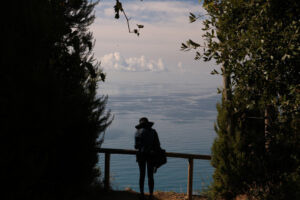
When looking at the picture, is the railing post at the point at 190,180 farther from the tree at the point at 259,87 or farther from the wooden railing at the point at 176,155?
the tree at the point at 259,87

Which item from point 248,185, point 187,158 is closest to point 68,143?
point 187,158

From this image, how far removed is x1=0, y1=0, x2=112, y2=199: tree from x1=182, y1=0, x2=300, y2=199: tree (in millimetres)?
2749

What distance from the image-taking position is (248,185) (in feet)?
29.5

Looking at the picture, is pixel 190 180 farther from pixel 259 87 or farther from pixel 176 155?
pixel 259 87

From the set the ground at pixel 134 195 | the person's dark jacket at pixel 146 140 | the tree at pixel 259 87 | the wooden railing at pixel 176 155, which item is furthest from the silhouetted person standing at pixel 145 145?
the tree at pixel 259 87

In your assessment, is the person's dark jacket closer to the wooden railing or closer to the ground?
the wooden railing

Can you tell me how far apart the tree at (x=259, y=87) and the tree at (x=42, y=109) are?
275cm

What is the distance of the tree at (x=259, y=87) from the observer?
6094 millimetres

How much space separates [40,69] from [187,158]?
5.35 metres

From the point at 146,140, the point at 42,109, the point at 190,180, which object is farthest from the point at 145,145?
the point at 42,109

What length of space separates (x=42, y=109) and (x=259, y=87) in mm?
3967

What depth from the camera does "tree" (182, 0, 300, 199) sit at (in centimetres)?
609

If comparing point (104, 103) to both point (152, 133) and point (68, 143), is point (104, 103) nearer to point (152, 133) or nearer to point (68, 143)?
point (152, 133)

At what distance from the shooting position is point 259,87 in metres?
6.53
